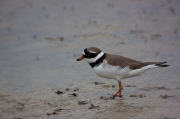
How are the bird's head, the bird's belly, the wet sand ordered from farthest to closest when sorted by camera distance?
the bird's head → the bird's belly → the wet sand

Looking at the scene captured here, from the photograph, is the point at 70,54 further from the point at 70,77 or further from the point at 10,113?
the point at 10,113

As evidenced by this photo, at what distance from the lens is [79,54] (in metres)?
10.6

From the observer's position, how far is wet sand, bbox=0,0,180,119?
704 centimetres

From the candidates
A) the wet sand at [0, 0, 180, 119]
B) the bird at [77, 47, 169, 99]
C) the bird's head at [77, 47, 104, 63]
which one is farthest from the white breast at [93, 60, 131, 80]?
the wet sand at [0, 0, 180, 119]

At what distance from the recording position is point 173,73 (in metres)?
8.79

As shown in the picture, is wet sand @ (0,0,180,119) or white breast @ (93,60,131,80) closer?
wet sand @ (0,0,180,119)

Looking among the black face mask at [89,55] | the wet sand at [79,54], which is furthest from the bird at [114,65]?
the wet sand at [79,54]

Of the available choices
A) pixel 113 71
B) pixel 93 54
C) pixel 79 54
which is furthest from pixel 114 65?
pixel 79 54

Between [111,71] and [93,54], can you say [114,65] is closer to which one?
[111,71]

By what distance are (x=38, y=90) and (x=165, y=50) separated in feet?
13.3

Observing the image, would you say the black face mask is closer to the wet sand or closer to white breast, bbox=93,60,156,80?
white breast, bbox=93,60,156,80

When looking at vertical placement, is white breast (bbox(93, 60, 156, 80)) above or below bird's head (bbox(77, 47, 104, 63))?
below

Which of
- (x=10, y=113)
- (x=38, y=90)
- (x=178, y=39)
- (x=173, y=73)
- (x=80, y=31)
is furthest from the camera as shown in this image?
(x=80, y=31)

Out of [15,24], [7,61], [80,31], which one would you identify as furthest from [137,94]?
[15,24]
